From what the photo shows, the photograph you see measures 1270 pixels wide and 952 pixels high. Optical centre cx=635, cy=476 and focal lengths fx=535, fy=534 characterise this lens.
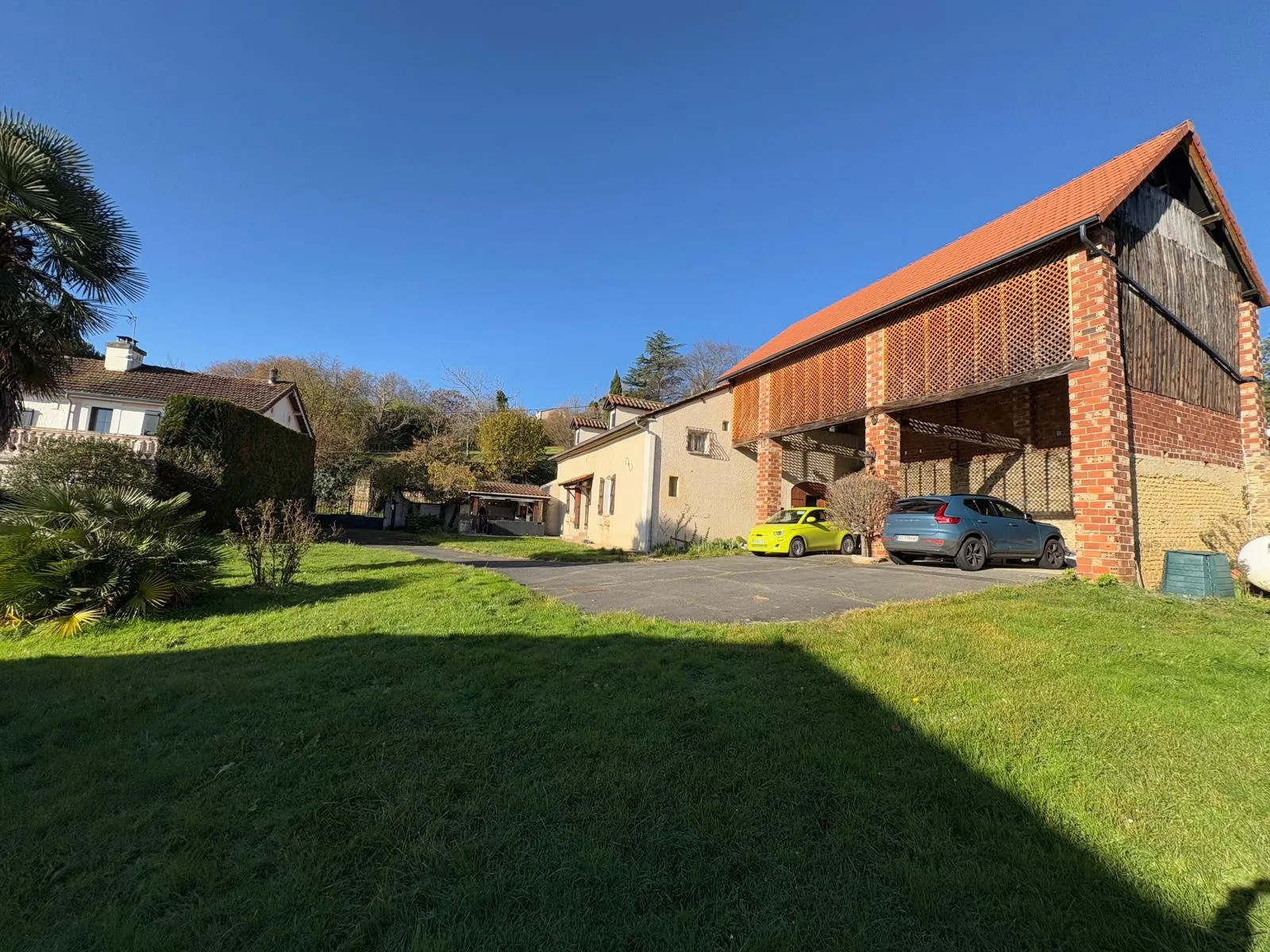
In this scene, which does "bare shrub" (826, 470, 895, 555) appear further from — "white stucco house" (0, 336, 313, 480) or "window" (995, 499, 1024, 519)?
"white stucco house" (0, 336, 313, 480)

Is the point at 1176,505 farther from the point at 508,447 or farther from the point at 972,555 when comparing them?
the point at 508,447

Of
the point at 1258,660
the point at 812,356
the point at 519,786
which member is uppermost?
the point at 812,356

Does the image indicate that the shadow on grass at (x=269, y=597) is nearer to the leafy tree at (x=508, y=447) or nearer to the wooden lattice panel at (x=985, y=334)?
the wooden lattice panel at (x=985, y=334)

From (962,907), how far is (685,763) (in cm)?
130

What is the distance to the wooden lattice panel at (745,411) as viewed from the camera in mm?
17828

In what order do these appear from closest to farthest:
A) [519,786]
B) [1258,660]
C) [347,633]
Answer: [519,786], [1258,660], [347,633]

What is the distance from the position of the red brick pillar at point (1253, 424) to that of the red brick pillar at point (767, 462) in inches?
416

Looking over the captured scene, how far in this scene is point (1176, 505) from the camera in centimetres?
1010

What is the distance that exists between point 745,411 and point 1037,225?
30.0ft

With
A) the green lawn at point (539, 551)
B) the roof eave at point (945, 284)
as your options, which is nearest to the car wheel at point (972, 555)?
the roof eave at point (945, 284)

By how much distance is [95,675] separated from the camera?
457 cm

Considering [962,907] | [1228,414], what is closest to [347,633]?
[962,907]

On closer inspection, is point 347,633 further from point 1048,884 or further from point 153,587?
point 1048,884

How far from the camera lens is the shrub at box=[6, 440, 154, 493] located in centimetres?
1098
